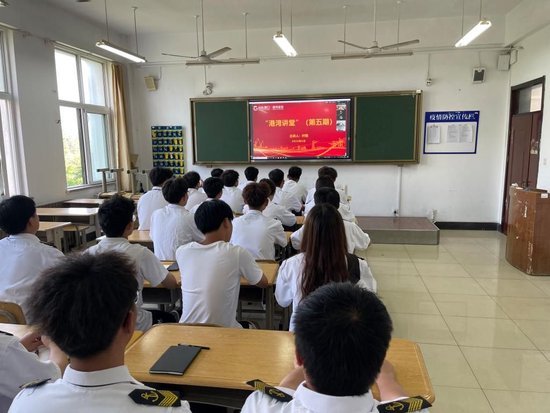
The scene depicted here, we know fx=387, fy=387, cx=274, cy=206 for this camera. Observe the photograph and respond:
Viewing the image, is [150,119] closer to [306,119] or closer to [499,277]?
[306,119]

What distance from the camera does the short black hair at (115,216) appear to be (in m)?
2.16

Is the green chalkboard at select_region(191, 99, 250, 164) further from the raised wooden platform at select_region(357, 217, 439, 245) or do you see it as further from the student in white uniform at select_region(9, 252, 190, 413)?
Answer: the student in white uniform at select_region(9, 252, 190, 413)

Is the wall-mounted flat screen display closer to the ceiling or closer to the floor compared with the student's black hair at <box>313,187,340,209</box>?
closer to the ceiling

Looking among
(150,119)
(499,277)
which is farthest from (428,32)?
(150,119)

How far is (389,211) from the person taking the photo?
7035 mm

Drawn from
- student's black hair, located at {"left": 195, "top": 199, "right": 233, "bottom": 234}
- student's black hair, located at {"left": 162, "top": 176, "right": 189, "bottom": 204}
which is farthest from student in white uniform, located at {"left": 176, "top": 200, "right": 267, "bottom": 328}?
student's black hair, located at {"left": 162, "top": 176, "right": 189, "bottom": 204}

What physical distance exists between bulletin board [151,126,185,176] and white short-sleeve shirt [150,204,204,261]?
15.0 feet

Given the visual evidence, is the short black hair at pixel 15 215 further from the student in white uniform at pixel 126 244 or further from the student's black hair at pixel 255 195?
the student's black hair at pixel 255 195

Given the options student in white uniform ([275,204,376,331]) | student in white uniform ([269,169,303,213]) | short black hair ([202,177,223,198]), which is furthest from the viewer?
student in white uniform ([269,169,303,213])

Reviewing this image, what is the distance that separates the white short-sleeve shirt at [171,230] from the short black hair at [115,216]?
2.85 ft

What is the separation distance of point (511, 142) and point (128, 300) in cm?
694

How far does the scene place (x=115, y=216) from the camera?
85.1 inches

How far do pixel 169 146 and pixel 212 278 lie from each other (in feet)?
19.7

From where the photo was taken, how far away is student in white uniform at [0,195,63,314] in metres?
2.10
